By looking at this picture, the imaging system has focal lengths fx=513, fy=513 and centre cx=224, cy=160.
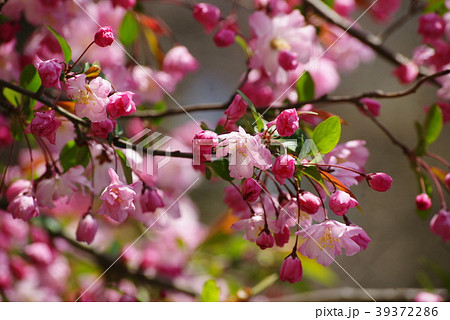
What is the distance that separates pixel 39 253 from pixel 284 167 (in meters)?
1.05

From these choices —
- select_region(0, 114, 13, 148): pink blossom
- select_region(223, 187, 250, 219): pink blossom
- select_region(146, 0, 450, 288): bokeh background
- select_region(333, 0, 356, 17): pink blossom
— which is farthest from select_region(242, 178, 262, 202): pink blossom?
select_region(333, 0, 356, 17): pink blossom

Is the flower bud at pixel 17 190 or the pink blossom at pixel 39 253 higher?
the flower bud at pixel 17 190

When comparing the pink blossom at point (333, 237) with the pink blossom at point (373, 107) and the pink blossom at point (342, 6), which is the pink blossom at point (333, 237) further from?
the pink blossom at point (342, 6)

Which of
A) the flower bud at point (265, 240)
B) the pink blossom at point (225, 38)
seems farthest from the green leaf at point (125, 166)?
the pink blossom at point (225, 38)

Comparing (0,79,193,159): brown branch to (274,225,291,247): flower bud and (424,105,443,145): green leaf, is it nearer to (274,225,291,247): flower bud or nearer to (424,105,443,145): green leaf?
(274,225,291,247): flower bud

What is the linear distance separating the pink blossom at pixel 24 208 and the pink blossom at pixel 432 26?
3.06 feet

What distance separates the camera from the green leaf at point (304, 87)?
1.06 meters

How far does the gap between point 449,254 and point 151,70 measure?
131cm

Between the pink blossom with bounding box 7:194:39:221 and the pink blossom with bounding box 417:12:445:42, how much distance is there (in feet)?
3.06

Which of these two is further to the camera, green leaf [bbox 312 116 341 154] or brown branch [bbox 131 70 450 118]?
brown branch [bbox 131 70 450 118]

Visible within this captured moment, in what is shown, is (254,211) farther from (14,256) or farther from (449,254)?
(449,254)

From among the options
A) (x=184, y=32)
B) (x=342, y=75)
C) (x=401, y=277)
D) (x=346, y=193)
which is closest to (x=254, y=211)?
(x=346, y=193)

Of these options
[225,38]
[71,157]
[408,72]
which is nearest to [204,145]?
[71,157]

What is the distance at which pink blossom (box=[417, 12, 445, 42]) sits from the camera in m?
1.19
